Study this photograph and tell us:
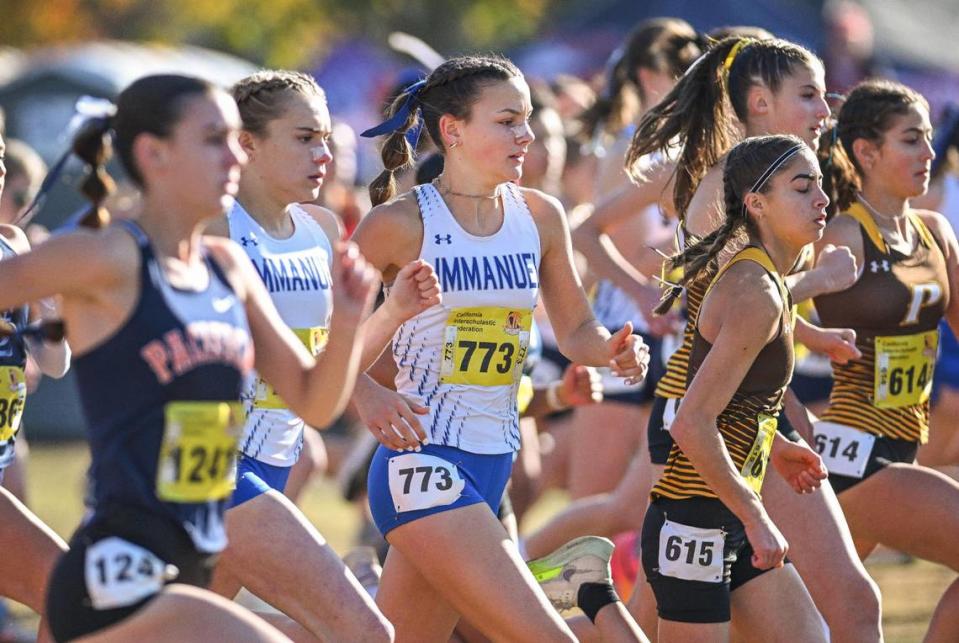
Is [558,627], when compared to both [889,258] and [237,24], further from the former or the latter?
[237,24]

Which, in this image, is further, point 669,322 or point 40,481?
point 40,481

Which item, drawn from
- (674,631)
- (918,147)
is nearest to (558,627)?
(674,631)

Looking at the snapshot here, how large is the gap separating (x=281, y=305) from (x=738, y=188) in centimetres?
140

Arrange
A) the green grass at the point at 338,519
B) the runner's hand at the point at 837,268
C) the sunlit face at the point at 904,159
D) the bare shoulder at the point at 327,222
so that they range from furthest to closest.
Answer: the green grass at the point at 338,519 → the sunlit face at the point at 904,159 → the bare shoulder at the point at 327,222 → the runner's hand at the point at 837,268

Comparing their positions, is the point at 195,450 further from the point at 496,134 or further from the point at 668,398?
the point at 668,398

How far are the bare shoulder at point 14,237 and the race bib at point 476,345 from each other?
147 centimetres

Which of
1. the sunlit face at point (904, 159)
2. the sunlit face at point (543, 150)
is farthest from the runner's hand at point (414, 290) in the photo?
the sunlit face at point (543, 150)

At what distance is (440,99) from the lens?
5270 millimetres

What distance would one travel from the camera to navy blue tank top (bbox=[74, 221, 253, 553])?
3873mm

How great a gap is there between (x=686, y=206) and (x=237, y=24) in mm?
25089

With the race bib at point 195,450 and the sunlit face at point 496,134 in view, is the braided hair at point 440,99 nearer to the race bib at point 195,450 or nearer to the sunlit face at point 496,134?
the sunlit face at point 496,134

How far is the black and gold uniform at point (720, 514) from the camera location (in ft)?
16.3

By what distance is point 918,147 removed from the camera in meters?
6.07

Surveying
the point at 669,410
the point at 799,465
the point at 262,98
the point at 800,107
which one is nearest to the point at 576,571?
the point at 669,410
